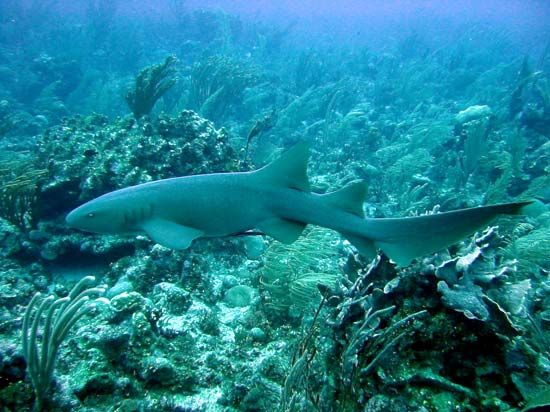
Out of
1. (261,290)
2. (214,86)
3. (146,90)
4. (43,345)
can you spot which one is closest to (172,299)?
(261,290)

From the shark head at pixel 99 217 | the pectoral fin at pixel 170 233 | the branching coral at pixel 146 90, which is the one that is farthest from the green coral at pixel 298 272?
the branching coral at pixel 146 90

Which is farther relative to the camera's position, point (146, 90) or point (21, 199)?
point (146, 90)

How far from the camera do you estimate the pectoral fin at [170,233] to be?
2.72m

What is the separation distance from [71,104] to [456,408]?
2073cm

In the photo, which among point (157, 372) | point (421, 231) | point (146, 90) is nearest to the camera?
point (421, 231)

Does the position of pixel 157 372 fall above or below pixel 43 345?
below

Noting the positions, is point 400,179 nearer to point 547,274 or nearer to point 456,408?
point 547,274

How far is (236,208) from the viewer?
9.37 feet

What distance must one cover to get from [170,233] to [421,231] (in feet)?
6.33

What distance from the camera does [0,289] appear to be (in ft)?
14.9

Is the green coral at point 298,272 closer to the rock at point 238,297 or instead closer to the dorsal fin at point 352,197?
the rock at point 238,297

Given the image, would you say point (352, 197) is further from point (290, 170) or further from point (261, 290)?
point (261, 290)

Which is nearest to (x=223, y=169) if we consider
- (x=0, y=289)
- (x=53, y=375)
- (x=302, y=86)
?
(x=0, y=289)

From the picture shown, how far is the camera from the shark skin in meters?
2.78
